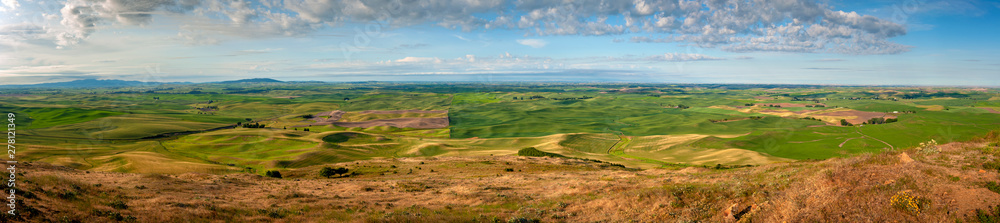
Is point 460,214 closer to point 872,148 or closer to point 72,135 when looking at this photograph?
point 872,148

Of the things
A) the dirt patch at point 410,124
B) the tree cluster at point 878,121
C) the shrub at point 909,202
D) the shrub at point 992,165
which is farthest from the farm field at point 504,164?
the tree cluster at point 878,121

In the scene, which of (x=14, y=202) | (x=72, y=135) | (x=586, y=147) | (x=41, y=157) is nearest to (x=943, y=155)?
(x=14, y=202)

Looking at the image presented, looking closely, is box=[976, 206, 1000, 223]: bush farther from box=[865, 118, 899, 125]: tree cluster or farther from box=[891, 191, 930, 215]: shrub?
box=[865, 118, 899, 125]: tree cluster

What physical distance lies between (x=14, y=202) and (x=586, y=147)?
3793 inches

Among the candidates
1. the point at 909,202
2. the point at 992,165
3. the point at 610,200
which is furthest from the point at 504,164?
the point at 992,165

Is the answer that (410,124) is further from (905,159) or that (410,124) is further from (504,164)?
(905,159)

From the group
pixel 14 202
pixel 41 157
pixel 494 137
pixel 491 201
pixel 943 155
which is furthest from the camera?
pixel 494 137

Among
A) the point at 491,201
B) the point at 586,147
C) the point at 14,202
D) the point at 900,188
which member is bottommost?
the point at 586,147

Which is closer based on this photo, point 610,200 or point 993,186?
point 993,186

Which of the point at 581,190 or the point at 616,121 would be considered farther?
the point at 616,121

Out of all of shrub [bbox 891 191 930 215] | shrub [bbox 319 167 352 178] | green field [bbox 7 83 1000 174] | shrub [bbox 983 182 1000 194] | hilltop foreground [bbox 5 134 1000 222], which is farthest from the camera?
green field [bbox 7 83 1000 174]

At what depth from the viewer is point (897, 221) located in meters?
14.6

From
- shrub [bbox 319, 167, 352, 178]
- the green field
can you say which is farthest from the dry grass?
the green field

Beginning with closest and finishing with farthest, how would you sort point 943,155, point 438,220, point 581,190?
point 438,220 → point 943,155 → point 581,190
